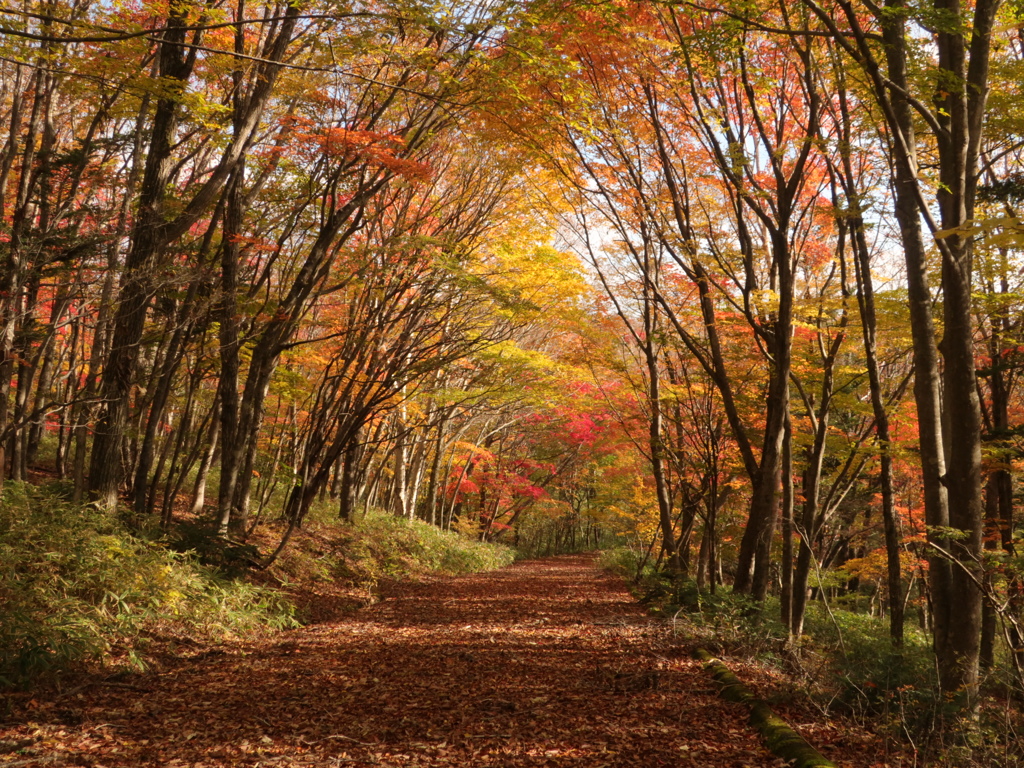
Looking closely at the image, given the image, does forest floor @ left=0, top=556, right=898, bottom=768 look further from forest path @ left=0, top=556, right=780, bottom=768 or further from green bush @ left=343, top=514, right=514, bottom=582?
green bush @ left=343, top=514, right=514, bottom=582

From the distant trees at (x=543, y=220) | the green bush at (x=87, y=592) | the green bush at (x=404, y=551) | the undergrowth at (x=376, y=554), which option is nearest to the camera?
the green bush at (x=87, y=592)

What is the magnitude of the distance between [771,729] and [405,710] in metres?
2.35

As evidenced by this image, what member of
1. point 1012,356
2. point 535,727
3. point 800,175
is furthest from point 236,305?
point 1012,356

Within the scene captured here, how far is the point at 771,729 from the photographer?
3779 millimetres

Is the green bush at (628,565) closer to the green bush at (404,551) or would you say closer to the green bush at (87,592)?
the green bush at (404,551)

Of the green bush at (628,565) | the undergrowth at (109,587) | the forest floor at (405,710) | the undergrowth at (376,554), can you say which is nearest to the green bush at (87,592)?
the undergrowth at (109,587)

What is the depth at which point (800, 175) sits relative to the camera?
7.49 m

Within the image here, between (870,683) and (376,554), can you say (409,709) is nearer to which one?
(870,683)

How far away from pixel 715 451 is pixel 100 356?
8.78 meters

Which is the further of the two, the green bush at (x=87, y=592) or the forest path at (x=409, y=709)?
the green bush at (x=87, y=592)

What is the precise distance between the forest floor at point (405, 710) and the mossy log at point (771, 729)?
0.08 meters

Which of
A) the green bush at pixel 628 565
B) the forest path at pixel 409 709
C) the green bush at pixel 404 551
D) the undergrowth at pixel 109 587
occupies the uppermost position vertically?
the undergrowth at pixel 109 587

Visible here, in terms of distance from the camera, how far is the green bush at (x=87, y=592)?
4.28 m

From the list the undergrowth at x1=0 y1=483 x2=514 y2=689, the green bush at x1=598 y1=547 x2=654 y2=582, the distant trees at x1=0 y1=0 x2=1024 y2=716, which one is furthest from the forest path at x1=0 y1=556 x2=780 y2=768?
the green bush at x1=598 y1=547 x2=654 y2=582
